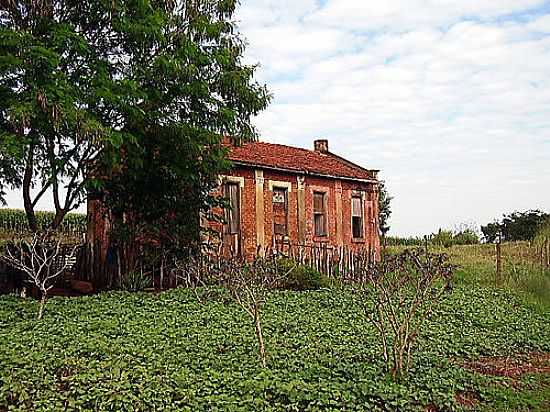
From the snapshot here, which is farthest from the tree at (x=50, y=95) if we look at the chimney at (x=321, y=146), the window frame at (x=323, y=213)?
the chimney at (x=321, y=146)

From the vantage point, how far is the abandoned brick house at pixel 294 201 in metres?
20.7

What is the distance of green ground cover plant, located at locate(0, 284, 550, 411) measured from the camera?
247 inches

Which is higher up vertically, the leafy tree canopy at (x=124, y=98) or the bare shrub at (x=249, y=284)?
the leafy tree canopy at (x=124, y=98)

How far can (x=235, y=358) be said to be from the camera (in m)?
7.80

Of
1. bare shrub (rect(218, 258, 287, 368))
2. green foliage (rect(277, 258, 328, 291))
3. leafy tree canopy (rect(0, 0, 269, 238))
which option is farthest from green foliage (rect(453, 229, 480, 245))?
bare shrub (rect(218, 258, 287, 368))

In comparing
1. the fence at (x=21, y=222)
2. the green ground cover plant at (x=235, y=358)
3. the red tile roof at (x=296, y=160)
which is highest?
the red tile roof at (x=296, y=160)

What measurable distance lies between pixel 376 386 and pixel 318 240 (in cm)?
1656

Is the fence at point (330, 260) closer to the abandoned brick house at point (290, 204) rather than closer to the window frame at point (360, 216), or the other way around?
the abandoned brick house at point (290, 204)

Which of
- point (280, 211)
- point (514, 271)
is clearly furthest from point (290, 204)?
point (514, 271)

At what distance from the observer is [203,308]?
1170 cm

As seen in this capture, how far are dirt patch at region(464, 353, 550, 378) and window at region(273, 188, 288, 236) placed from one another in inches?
507

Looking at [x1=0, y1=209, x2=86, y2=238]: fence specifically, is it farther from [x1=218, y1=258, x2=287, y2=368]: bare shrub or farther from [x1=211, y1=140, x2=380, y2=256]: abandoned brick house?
[x1=218, y1=258, x2=287, y2=368]: bare shrub

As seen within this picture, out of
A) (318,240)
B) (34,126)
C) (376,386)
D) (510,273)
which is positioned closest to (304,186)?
(318,240)

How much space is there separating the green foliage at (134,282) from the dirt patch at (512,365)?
8.61m
